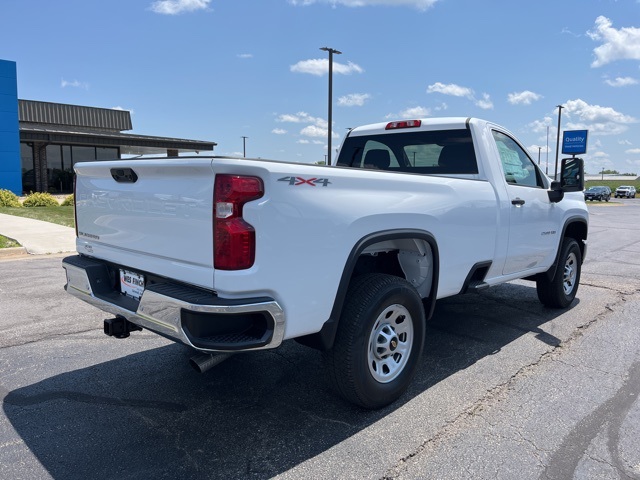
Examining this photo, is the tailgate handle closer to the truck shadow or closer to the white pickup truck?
the white pickup truck

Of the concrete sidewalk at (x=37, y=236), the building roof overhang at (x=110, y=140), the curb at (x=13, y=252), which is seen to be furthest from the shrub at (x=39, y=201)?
the curb at (x=13, y=252)

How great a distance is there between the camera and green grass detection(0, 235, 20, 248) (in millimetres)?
10087

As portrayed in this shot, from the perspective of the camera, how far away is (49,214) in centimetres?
1695

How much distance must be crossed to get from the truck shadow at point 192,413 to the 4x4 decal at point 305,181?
5.14 feet

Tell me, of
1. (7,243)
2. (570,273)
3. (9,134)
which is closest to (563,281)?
(570,273)

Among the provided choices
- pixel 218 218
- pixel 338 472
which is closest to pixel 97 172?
pixel 218 218

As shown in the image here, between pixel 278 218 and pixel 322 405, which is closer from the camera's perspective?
pixel 278 218

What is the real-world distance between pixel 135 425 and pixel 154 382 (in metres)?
0.67

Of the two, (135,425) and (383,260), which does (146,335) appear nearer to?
(135,425)

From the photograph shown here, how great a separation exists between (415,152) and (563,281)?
2.56 meters

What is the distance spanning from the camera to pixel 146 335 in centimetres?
500

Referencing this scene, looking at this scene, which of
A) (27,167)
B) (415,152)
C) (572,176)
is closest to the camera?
(415,152)

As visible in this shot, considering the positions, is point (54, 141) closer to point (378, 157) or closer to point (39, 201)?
point (39, 201)

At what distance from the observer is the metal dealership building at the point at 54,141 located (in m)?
25.1
